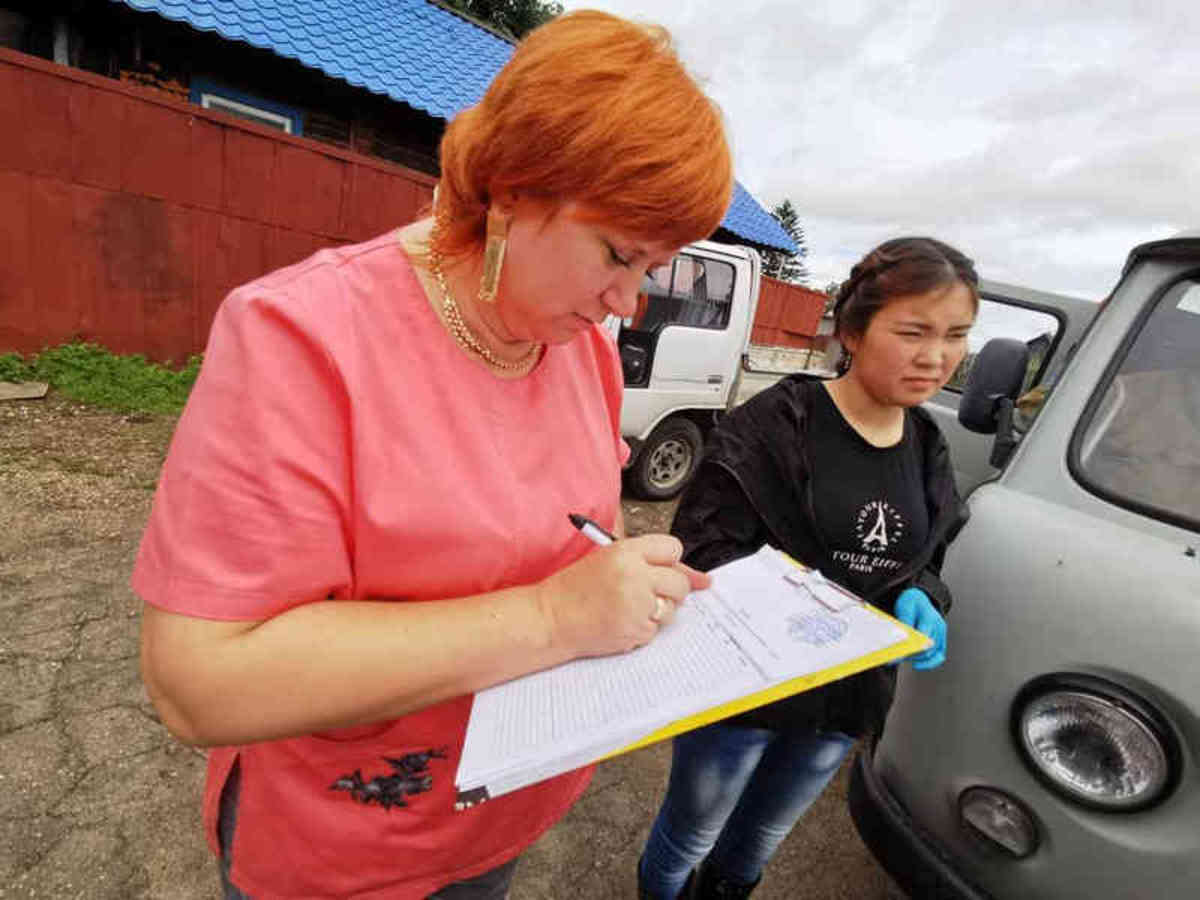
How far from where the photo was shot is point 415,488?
70 cm

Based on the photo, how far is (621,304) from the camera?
2.69 feet

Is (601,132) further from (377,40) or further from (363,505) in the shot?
(377,40)

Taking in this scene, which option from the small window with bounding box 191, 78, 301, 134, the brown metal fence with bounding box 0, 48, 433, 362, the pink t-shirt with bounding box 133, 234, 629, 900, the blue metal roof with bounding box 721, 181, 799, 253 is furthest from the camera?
the blue metal roof with bounding box 721, 181, 799, 253

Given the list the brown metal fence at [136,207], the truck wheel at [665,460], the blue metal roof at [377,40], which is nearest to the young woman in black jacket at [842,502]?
the truck wheel at [665,460]

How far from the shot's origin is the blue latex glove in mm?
1342

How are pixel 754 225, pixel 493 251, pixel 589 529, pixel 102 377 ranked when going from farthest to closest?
pixel 754 225
pixel 102 377
pixel 589 529
pixel 493 251

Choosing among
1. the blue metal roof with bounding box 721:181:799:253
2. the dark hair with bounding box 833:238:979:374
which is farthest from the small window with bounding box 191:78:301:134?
the dark hair with bounding box 833:238:979:374

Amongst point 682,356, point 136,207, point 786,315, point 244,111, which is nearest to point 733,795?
point 682,356

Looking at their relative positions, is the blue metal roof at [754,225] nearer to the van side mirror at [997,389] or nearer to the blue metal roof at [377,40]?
the blue metal roof at [377,40]

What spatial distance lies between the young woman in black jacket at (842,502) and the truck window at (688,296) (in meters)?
2.76

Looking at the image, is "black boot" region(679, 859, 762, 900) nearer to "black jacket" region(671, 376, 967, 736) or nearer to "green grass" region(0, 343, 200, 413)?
"black jacket" region(671, 376, 967, 736)

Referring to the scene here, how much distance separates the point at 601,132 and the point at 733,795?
5.04 feet

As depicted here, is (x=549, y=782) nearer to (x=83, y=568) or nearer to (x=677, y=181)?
(x=677, y=181)

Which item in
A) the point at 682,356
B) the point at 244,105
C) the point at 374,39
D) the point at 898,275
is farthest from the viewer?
the point at 374,39
